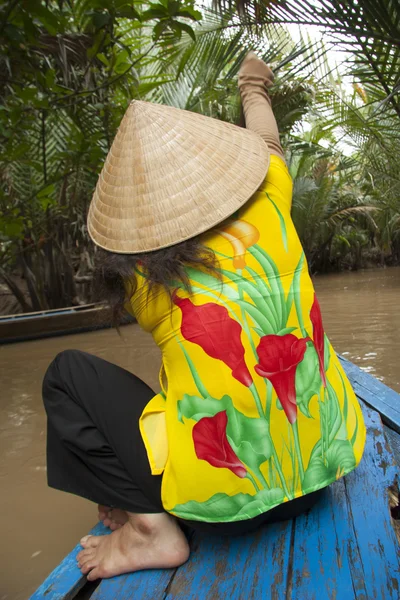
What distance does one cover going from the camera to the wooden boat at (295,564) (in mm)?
947

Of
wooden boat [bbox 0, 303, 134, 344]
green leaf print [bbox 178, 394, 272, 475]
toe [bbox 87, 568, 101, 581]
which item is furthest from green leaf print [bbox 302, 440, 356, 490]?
wooden boat [bbox 0, 303, 134, 344]

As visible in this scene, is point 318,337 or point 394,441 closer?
point 318,337

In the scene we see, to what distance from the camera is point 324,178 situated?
42.1 ft

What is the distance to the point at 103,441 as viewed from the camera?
112 centimetres

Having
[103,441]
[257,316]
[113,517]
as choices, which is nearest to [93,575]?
[113,517]

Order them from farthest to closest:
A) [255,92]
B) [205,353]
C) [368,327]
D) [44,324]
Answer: [44,324] → [368,327] → [255,92] → [205,353]

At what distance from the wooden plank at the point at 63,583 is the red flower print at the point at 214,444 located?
1.18 feet

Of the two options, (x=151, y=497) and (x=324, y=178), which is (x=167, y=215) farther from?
(x=324, y=178)

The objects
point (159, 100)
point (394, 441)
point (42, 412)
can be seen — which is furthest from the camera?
point (159, 100)

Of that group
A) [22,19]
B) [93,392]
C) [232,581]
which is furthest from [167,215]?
[22,19]

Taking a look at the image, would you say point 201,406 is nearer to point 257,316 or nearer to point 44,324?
point 257,316

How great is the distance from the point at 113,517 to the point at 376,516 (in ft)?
1.85

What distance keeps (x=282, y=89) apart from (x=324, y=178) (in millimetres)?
4122

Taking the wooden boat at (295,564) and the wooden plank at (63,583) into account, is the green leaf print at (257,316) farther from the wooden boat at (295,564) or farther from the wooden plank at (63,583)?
the wooden plank at (63,583)
